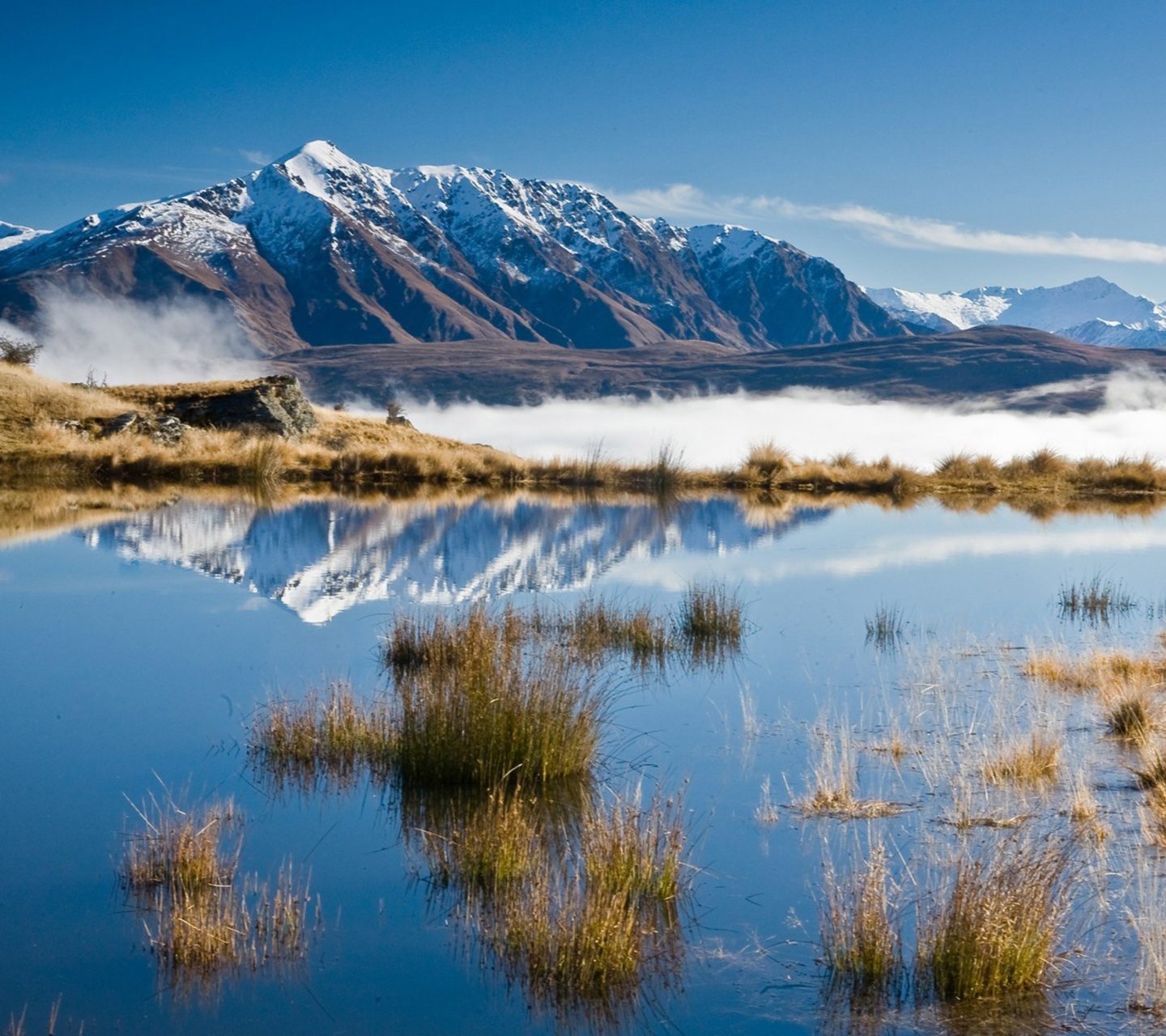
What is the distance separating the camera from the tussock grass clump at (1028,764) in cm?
590

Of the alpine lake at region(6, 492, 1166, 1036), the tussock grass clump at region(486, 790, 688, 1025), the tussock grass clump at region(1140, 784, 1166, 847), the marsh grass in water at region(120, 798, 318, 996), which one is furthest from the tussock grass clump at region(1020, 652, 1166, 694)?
the marsh grass in water at region(120, 798, 318, 996)

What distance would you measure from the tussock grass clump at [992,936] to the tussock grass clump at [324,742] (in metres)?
2.85

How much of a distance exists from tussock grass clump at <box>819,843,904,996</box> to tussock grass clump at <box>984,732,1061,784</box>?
202 centimetres

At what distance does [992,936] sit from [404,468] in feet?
84.4

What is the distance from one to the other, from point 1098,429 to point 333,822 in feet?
234

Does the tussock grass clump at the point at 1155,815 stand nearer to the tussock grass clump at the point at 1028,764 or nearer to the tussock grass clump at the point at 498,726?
the tussock grass clump at the point at 1028,764

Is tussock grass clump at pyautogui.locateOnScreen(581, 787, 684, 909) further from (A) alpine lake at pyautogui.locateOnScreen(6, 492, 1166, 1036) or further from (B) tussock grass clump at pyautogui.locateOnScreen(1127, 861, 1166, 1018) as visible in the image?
(B) tussock grass clump at pyautogui.locateOnScreen(1127, 861, 1166, 1018)

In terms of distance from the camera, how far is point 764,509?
23.2 m

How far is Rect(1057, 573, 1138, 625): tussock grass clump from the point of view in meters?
11.3

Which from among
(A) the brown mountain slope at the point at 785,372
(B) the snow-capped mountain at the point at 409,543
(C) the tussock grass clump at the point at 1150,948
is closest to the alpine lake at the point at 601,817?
(C) the tussock grass clump at the point at 1150,948

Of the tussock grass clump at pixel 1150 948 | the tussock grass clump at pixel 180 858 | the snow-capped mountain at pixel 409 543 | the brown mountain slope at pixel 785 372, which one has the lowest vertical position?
the tussock grass clump at pixel 1150 948

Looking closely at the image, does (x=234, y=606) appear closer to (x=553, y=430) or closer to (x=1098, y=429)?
(x=553, y=430)

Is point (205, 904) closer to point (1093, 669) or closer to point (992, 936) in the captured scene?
point (992, 936)

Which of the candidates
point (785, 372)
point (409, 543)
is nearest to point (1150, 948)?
point (409, 543)
